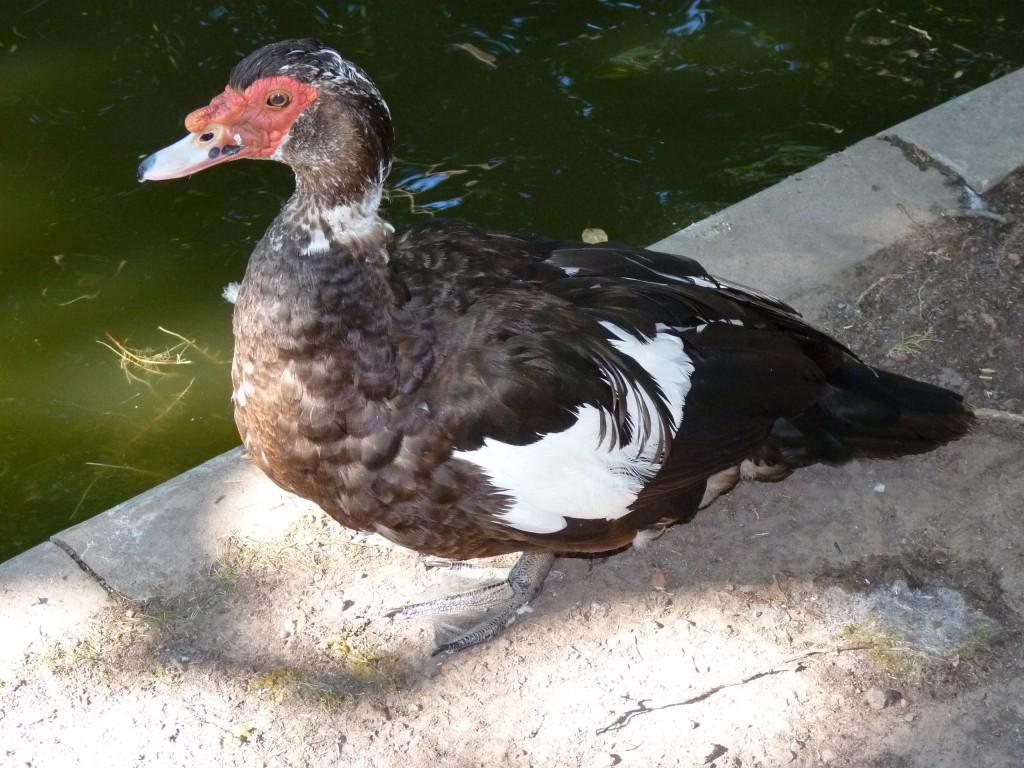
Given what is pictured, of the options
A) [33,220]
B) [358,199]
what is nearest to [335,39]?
[33,220]

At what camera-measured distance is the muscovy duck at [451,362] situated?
7.77 feet

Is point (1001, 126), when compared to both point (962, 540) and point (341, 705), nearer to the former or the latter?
point (962, 540)

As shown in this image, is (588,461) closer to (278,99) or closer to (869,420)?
(869,420)

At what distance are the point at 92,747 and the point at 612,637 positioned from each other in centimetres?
129

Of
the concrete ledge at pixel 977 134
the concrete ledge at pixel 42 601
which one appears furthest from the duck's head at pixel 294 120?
the concrete ledge at pixel 977 134

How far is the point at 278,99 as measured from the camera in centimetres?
233

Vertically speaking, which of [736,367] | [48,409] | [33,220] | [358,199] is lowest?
[48,409]

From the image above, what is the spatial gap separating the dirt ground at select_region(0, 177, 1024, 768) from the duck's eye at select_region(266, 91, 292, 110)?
46.7 inches

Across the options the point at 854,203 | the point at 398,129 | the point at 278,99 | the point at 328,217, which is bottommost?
the point at 398,129

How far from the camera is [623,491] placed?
2520 mm

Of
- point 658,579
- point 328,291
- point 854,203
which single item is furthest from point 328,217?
point 854,203

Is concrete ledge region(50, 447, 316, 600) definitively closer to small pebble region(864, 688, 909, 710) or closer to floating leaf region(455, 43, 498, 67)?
small pebble region(864, 688, 909, 710)

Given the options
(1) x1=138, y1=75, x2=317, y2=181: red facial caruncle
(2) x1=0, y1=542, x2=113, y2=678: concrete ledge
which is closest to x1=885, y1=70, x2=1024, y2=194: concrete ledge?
(1) x1=138, y1=75, x2=317, y2=181: red facial caruncle

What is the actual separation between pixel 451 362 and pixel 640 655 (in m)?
0.94
